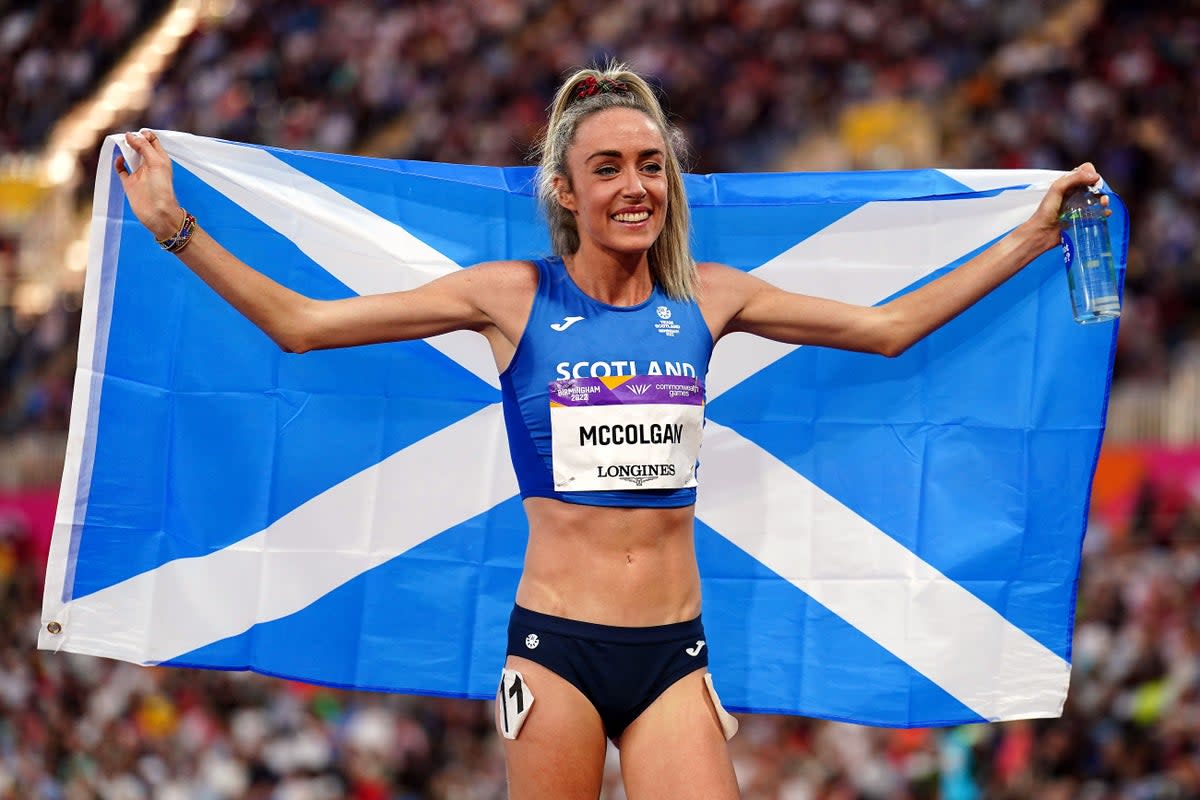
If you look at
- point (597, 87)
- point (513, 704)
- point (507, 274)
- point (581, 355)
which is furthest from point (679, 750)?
point (597, 87)

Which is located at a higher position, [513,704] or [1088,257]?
[1088,257]

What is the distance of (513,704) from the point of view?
4.16 meters

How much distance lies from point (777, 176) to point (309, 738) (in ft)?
21.8

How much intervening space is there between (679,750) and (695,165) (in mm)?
5417

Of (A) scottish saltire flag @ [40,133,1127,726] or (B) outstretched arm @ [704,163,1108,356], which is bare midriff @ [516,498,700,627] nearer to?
(B) outstretched arm @ [704,163,1108,356]

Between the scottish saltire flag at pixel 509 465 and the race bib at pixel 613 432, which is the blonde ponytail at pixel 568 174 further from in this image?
the scottish saltire flag at pixel 509 465

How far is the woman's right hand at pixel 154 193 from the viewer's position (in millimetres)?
4270

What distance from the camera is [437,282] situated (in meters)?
4.38

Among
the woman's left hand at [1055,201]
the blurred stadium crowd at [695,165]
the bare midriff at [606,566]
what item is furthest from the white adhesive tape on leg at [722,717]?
the blurred stadium crowd at [695,165]

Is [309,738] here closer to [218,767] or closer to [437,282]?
[218,767]

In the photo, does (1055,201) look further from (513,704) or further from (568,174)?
(513,704)

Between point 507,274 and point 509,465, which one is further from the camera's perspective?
point 509,465

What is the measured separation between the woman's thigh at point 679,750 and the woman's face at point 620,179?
1.09m

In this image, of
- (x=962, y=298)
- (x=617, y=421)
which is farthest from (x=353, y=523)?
(x=962, y=298)
